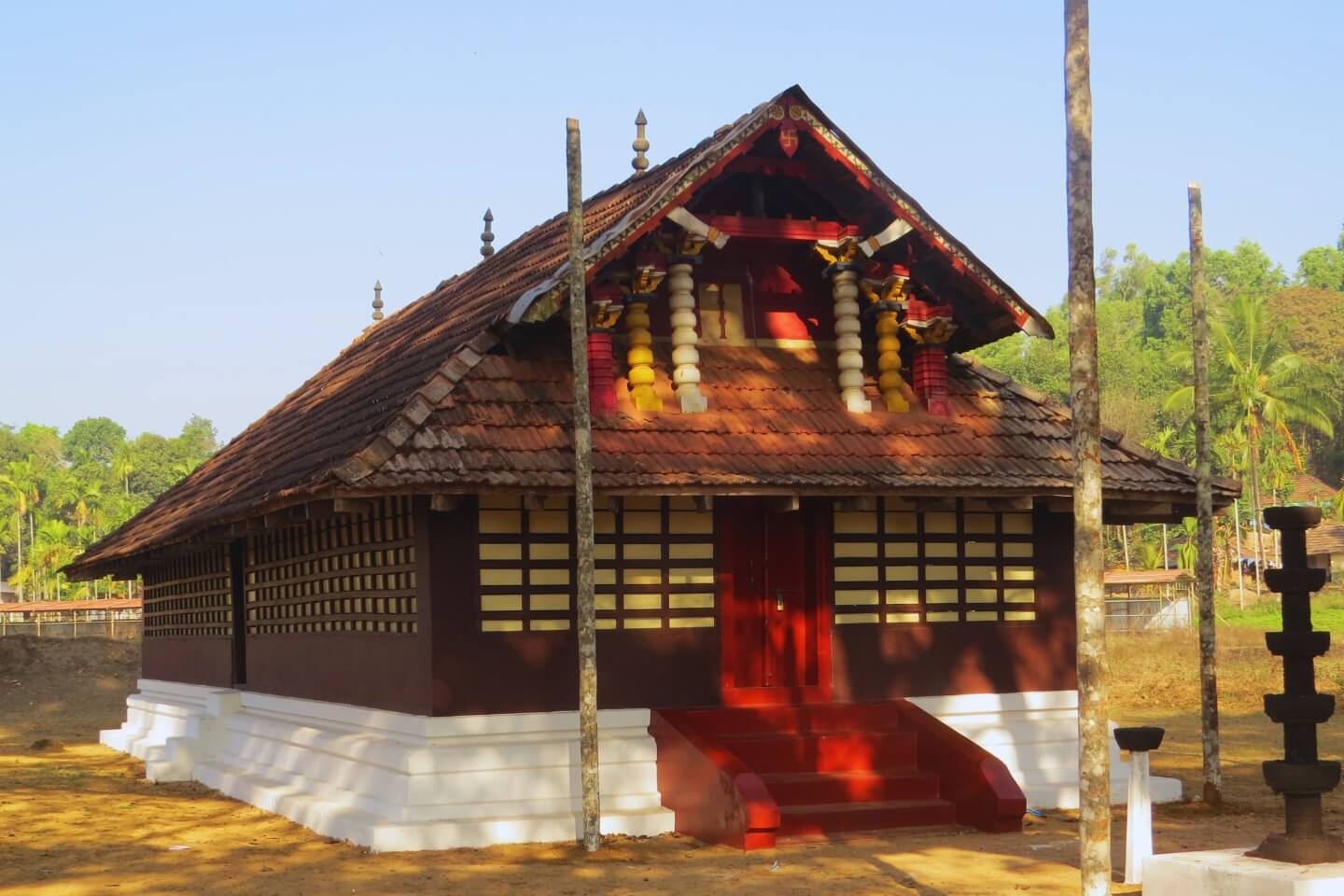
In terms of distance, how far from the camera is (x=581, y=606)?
11.6m

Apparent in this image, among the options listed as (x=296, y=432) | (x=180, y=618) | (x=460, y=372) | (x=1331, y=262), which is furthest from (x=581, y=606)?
(x=1331, y=262)

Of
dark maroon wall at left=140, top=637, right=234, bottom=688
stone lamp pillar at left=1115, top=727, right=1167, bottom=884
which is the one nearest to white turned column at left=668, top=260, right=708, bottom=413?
stone lamp pillar at left=1115, top=727, right=1167, bottom=884

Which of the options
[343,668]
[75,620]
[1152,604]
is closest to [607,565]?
[343,668]

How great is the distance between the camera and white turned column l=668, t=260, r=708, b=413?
13.4 metres

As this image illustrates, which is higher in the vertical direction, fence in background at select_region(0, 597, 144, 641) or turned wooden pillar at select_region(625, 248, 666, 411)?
turned wooden pillar at select_region(625, 248, 666, 411)

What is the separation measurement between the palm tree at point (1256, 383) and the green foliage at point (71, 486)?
43.5 m

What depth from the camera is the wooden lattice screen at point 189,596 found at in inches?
763

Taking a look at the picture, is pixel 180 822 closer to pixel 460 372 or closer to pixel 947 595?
pixel 460 372

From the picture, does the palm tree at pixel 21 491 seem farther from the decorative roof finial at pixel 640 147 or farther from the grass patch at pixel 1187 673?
the decorative roof finial at pixel 640 147

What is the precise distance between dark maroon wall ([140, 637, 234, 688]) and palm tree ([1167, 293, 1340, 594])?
100ft

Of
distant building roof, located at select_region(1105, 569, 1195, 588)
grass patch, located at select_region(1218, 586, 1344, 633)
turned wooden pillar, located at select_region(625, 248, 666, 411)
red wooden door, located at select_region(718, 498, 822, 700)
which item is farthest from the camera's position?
distant building roof, located at select_region(1105, 569, 1195, 588)

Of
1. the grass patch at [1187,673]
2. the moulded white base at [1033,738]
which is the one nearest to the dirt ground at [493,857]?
the moulded white base at [1033,738]

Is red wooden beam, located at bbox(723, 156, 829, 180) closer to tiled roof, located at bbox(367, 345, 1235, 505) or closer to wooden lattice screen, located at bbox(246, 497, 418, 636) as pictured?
tiled roof, located at bbox(367, 345, 1235, 505)

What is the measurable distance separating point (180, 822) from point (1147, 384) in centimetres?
6697
